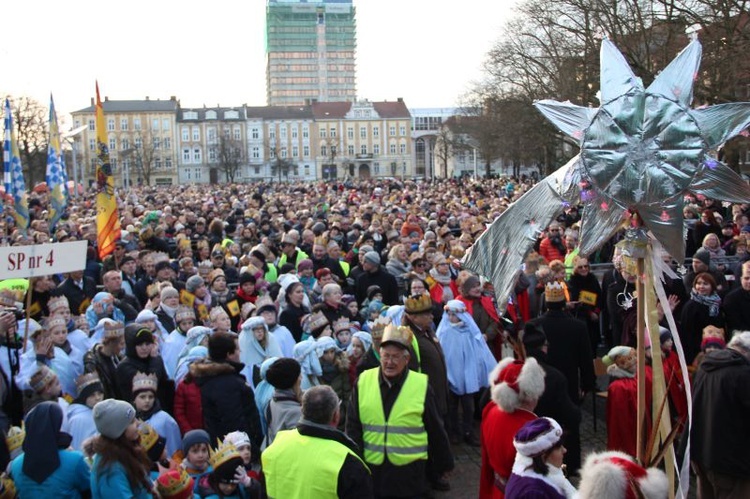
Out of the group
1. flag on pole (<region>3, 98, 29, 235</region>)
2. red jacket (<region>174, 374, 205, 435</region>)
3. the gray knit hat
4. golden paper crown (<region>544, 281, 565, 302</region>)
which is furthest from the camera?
flag on pole (<region>3, 98, 29, 235</region>)

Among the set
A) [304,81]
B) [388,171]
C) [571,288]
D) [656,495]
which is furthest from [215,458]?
[304,81]

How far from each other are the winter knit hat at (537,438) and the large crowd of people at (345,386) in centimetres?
1

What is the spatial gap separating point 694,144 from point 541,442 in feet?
5.15

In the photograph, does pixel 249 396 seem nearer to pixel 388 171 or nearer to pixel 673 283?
pixel 673 283

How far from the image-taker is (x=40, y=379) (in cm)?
528

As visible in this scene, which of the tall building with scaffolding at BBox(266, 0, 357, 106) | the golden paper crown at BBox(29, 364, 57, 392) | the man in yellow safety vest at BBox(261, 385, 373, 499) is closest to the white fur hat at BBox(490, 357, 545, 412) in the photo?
the man in yellow safety vest at BBox(261, 385, 373, 499)

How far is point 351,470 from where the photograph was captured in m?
3.53

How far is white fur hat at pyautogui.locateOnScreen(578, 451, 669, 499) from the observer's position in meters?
2.84

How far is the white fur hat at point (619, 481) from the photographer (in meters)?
2.84

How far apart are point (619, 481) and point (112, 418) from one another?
259 centimetres

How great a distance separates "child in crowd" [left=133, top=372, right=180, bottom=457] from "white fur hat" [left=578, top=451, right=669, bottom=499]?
125 inches

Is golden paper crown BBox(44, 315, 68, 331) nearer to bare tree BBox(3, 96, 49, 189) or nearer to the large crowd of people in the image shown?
the large crowd of people

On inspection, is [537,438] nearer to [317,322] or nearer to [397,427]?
[397,427]

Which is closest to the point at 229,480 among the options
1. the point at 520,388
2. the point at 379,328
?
the point at 520,388
